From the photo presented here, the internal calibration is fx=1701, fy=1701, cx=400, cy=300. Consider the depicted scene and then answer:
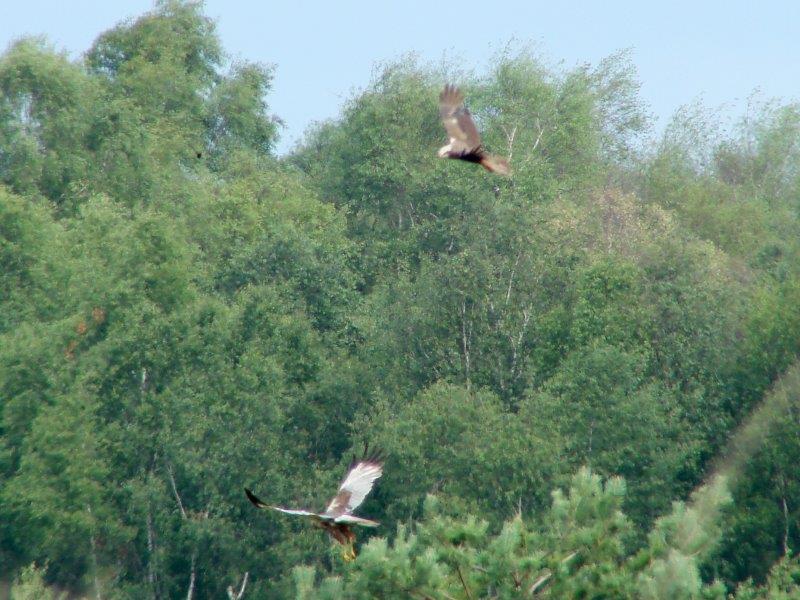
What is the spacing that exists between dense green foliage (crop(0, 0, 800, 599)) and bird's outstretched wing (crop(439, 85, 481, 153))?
5129 mm

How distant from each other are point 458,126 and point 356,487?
12.1 ft

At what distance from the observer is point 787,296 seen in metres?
34.7

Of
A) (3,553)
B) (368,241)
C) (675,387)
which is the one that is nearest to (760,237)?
(368,241)

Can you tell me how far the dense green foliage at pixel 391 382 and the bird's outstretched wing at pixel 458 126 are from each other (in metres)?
5.13

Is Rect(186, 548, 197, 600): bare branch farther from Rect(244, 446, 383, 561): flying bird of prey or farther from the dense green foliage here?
Rect(244, 446, 383, 561): flying bird of prey

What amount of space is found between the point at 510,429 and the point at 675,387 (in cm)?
396

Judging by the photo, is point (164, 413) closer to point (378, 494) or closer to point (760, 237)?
point (378, 494)

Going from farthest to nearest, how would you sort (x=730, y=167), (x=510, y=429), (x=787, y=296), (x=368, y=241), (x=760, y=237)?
(x=730, y=167), (x=368, y=241), (x=760, y=237), (x=787, y=296), (x=510, y=429)

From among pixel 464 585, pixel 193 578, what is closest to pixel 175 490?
pixel 193 578

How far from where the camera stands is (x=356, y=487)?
1634cm

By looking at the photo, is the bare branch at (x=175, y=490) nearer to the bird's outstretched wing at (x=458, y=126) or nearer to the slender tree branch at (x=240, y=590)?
the slender tree branch at (x=240, y=590)

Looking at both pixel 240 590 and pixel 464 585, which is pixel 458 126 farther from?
pixel 240 590

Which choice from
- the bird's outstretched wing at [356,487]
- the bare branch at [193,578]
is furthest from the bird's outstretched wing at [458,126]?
the bare branch at [193,578]

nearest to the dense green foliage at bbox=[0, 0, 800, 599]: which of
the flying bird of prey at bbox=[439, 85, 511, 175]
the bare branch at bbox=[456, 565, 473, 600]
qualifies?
the bare branch at bbox=[456, 565, 473, 600]
